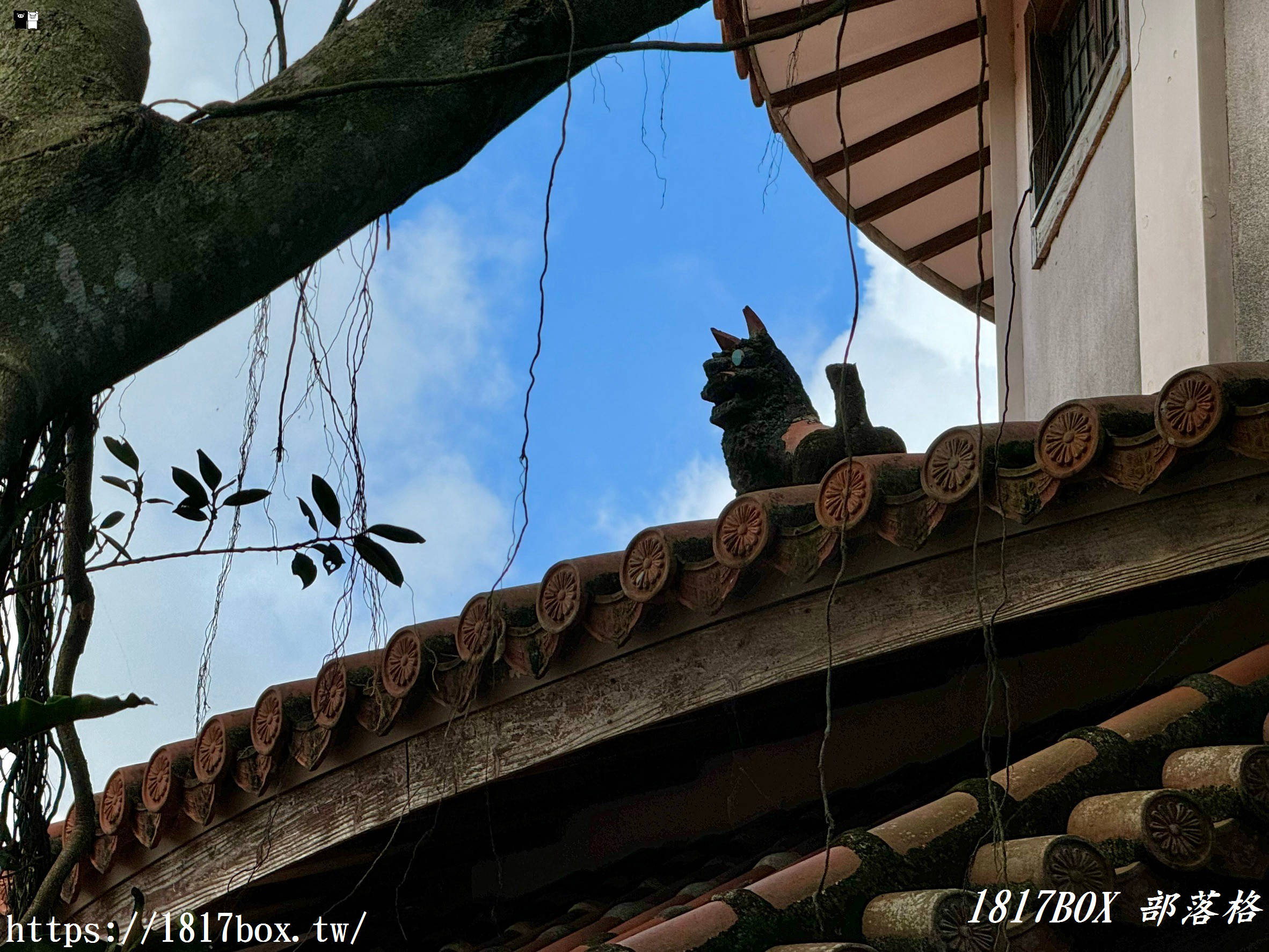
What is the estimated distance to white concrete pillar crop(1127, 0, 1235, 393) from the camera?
10.8ft

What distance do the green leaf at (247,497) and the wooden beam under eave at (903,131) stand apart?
200 inches

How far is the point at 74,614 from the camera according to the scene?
1.86 metres

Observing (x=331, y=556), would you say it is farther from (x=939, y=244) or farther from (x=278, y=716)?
(x=939, y=244)

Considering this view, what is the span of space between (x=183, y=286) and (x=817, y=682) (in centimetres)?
191

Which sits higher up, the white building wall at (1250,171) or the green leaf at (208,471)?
the white building wall at (1250,171)

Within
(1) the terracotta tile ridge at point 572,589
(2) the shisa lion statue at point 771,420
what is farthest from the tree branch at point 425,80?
(2) the shisa lion statue at point 771,420

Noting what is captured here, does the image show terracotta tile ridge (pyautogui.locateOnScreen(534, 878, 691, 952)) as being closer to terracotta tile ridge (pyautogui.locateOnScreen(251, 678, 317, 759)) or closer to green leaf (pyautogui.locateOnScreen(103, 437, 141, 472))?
terracotta tile ridge (pyautogui.locateOnScreen(251, 678, 317, 759))

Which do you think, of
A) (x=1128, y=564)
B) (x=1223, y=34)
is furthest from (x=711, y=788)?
(x=1223, y=34)

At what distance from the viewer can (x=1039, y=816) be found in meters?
2.23

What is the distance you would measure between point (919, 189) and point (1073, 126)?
7.00 feet

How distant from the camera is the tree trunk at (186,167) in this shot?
136 cm

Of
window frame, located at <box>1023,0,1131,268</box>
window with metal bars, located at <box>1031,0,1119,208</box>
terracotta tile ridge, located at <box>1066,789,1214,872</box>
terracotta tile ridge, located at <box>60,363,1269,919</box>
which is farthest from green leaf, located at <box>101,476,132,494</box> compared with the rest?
window with metal bars, located at <box>1031,0,1119,208</box>

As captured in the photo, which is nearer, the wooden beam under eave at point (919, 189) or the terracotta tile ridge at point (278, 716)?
the terracotta tile ridge at point (278, 716)

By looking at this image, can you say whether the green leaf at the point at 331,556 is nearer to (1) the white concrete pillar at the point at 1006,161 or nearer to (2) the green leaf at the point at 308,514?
(2) the green leaf at the point at 308,514
